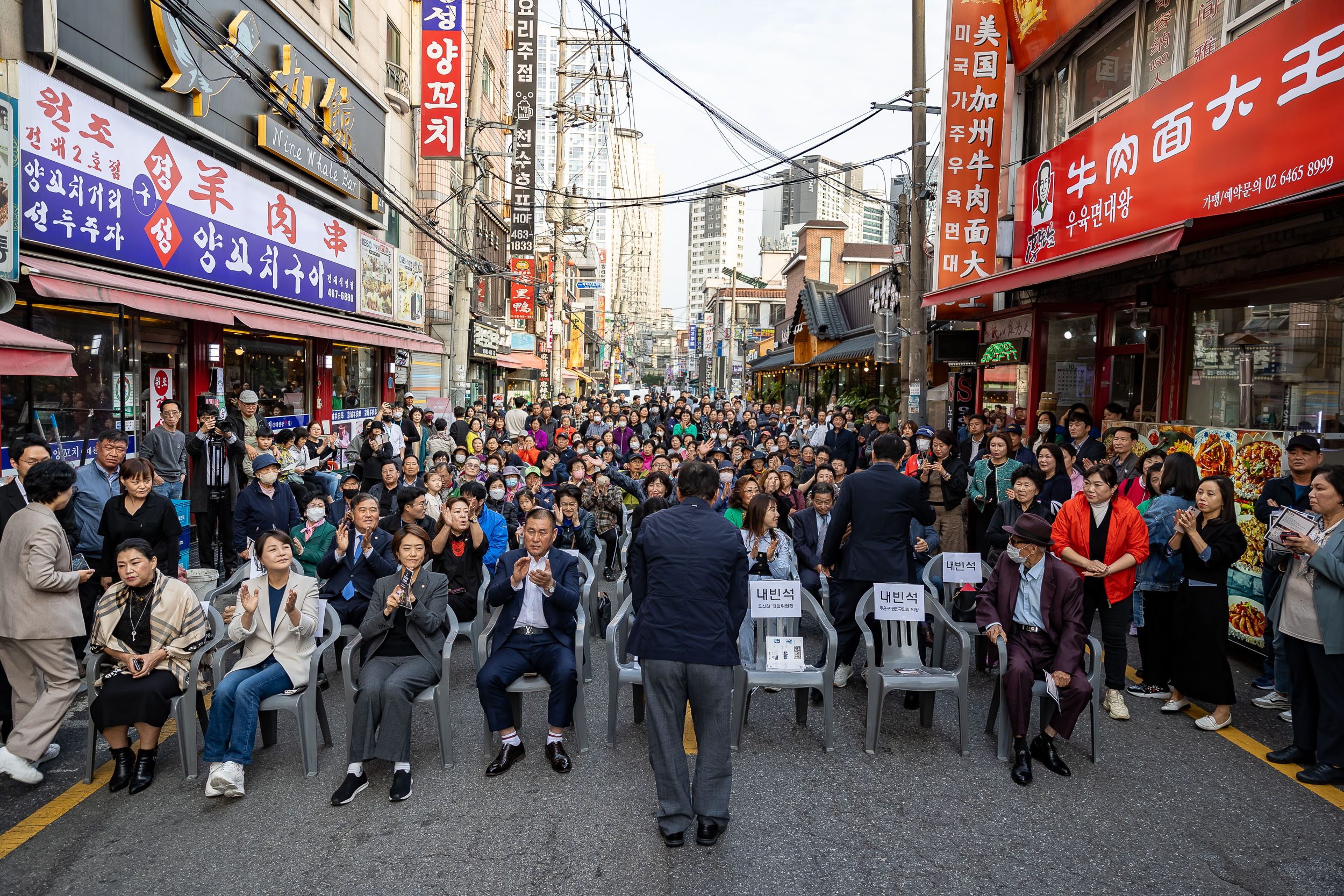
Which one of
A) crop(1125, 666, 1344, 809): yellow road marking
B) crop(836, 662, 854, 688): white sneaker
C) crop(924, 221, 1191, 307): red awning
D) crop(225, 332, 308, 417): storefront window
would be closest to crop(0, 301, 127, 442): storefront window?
crop(225, 332, 308, 417): storefront window

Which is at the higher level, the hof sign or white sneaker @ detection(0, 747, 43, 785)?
the hof sign

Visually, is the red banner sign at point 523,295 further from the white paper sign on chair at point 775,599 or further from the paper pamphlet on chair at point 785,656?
the paper pamphlet on chair at point 785,656

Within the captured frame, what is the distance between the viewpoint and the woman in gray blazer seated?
4.45 metres

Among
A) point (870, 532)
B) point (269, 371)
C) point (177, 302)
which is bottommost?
point (870, 532)

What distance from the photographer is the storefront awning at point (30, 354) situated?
19.8ft

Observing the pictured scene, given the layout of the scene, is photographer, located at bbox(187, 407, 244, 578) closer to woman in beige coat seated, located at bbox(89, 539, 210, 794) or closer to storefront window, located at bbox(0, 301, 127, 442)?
storefront window, located at bbox(0, 301, 127, 442)

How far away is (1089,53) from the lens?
1174 cm

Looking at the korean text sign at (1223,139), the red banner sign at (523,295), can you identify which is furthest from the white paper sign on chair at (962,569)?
the red banner sign at (523,295)

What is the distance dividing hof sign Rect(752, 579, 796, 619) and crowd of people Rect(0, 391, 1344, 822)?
0.25 metres

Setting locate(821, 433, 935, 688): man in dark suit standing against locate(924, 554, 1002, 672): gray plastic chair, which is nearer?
locate(821, 433, 935, 688): man in dark suit standing

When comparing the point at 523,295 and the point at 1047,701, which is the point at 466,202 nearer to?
the point at 523,295

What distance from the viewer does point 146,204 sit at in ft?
31.8

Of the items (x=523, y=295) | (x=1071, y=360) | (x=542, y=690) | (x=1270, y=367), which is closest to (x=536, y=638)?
(x=542, y=690)

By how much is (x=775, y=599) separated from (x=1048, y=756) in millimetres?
1867
